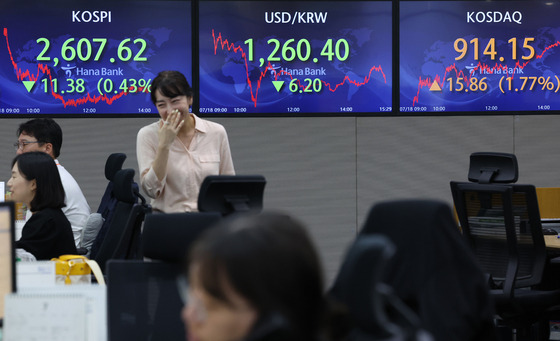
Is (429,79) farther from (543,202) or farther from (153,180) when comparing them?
(153,180)

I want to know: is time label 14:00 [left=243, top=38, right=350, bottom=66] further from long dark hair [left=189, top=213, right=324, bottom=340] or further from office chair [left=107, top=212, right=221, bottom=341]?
long dark hair [left=189, top=213, right=324, bottom=340]

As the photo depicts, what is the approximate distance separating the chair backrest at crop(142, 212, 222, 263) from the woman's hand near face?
3.14 feet

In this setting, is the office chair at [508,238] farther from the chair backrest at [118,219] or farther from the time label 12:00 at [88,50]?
the time label 12:00 at [88,50]

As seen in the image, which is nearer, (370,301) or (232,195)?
(370,301)

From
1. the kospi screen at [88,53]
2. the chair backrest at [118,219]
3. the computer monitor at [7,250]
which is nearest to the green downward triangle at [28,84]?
the kospi screen at [88,53]

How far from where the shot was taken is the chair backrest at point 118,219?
4211 mm

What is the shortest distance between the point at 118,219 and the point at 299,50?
2070 mm

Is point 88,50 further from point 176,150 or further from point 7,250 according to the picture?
point 7,250

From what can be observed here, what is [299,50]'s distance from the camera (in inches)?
229

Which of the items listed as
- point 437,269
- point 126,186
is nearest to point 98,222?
point 126,186

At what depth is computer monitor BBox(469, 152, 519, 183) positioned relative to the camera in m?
4.22

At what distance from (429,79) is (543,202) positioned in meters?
1.18

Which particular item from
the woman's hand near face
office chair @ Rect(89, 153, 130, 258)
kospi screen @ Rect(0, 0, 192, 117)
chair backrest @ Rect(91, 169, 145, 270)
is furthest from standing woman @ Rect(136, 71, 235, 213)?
kospi screen @ Rect(0, 0, 192, 117)

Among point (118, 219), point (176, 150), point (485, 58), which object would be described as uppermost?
point (485, 58)
